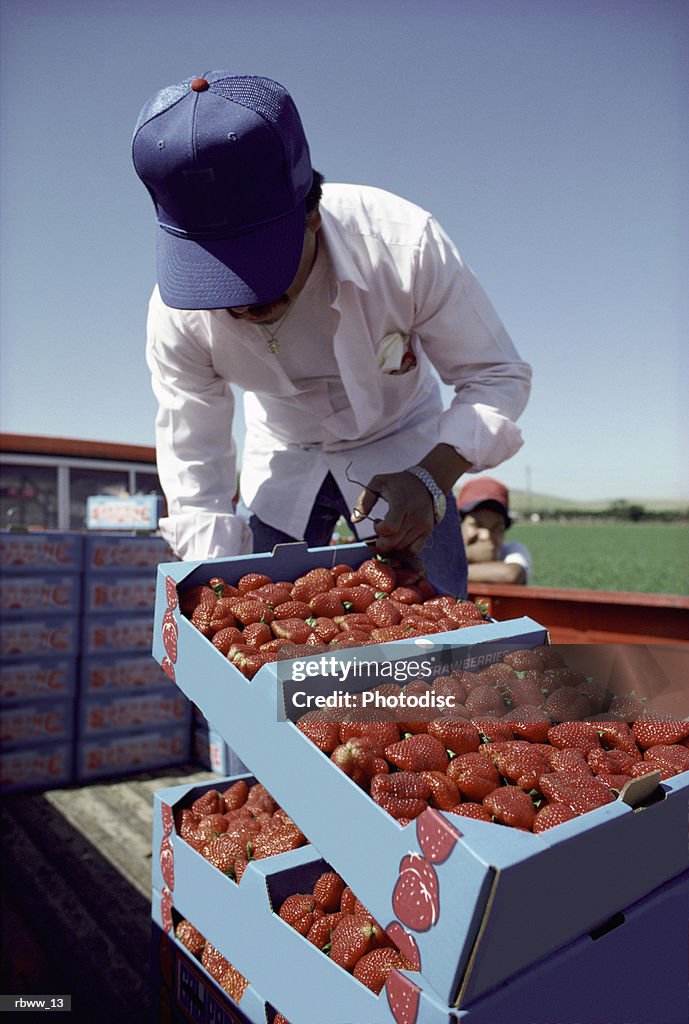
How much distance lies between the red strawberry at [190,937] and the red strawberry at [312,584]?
690 mm

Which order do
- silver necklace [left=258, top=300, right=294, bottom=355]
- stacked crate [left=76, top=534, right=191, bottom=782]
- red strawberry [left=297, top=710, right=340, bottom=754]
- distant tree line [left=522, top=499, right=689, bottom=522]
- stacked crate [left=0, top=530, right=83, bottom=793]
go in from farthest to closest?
distant tree line [left=522, top=499, right=689, bottom=522]
stacked crate [left=76, top=534, right=191, bottom=782]
stacked crate [left=0, top=530, right=83, bottom=793]
silver necklace [left=258, top=300, right=294, bottom=355]
red strawberry [left=297, top=710, right=340, bottom=754]

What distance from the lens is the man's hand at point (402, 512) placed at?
1686mm

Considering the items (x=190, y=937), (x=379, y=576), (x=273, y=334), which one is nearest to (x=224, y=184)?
(x=273, y=334)

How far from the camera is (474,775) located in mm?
1087

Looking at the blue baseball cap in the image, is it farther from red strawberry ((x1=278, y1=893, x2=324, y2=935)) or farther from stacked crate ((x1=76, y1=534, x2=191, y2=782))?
stacked crate ((x1=76, y1=534, x2=191, y2=782))

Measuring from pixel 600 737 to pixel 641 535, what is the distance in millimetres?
52977

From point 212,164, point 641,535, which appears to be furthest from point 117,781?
point 641,535

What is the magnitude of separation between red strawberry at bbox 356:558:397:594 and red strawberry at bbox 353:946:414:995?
73 centimetres

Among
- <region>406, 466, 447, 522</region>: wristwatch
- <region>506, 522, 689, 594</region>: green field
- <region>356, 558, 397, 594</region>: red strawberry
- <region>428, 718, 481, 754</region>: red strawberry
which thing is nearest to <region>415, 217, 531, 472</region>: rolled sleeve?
<region>406, 466, 447, 522</region>: wristwatch

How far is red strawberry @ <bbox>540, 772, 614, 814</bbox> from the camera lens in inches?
39.1

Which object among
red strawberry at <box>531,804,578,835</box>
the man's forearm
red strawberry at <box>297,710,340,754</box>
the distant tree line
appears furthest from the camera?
the distant tree line

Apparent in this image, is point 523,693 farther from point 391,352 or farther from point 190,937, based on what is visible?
point 391,352

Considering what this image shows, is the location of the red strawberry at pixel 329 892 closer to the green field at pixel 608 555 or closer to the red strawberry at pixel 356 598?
the red strawberry at pixel 356 598

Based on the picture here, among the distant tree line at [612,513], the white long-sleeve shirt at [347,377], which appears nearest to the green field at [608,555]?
the distant tree line at [612,513]
